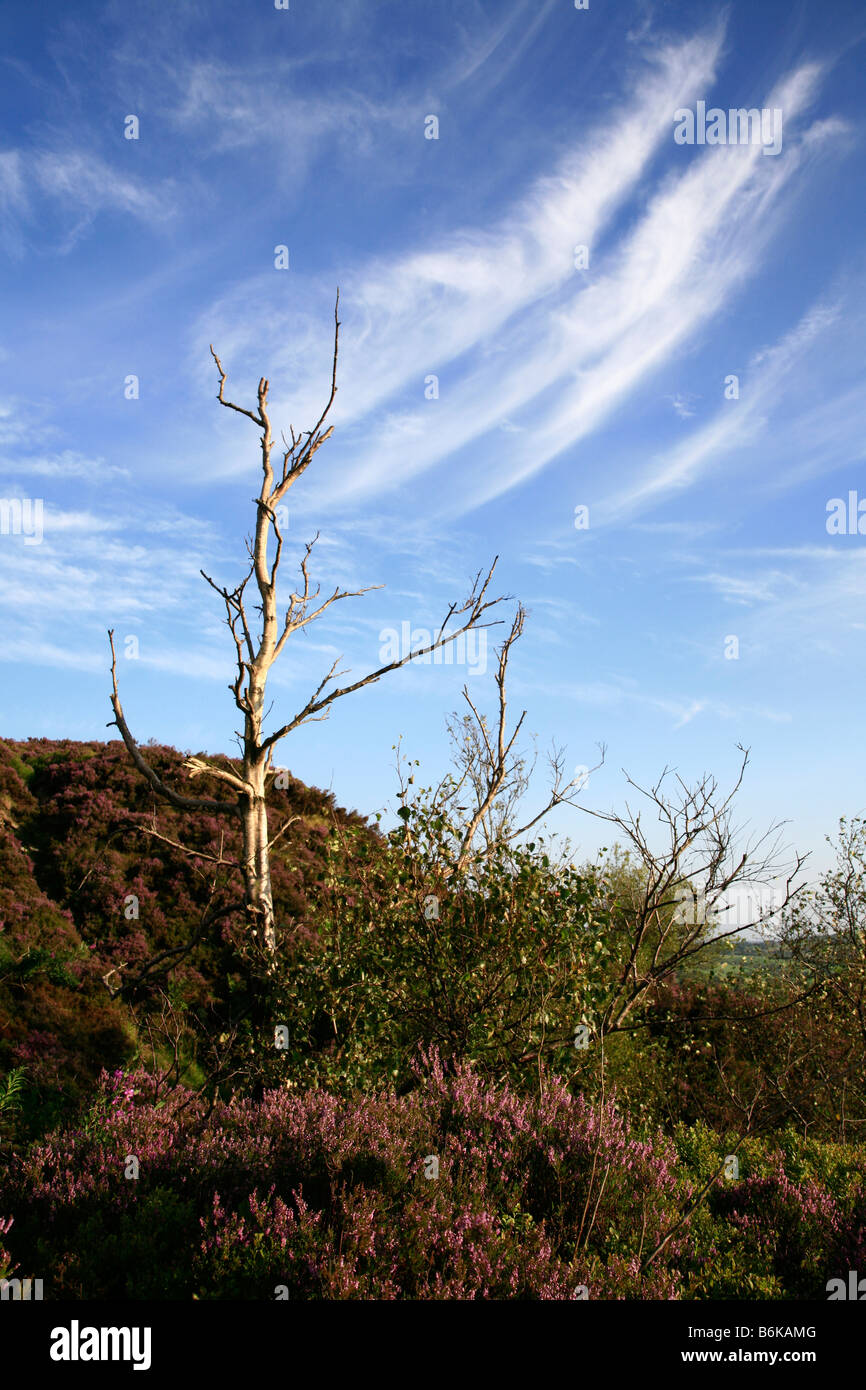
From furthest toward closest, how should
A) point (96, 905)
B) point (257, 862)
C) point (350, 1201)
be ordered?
1. point (96, 905)
2. point (257, 862)
3. point (350, 1201)

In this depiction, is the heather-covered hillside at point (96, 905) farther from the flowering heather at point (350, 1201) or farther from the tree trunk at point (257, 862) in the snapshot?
the flowering heather at point (350, 1201)

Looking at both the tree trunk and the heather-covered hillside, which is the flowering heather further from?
the heather-covered hillside

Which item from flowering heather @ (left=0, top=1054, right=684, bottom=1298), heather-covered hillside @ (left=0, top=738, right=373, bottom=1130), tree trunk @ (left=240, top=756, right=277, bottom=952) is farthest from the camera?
heather-covered hillside @ (left=0, top=738, right=373, bottom=1130)

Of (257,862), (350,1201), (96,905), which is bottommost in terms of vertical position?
(350,1201)

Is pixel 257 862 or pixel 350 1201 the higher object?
pixel 257 862

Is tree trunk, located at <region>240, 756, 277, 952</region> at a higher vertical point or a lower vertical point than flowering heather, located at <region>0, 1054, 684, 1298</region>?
higher

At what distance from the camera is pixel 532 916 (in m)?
7.18

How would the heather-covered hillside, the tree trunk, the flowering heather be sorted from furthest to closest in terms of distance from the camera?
the heather-covered hillside < the tree trunk < the flowering heather

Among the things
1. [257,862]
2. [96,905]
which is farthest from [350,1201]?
[96,905]

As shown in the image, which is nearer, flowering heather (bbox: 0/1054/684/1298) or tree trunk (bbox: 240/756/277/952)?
flowering heather (bbox: 0/1054/684/1298)

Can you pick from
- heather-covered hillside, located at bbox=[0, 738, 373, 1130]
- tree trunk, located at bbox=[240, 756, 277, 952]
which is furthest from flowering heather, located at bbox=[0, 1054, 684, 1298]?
heather-covered hillside, located at bbox=[0, 738, 373, 1130]

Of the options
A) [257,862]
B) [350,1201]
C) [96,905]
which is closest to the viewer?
[350,1201]

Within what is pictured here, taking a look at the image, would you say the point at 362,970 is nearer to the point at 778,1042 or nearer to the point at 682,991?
the point at 778,1042

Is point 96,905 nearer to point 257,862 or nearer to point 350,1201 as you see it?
point 257,862
